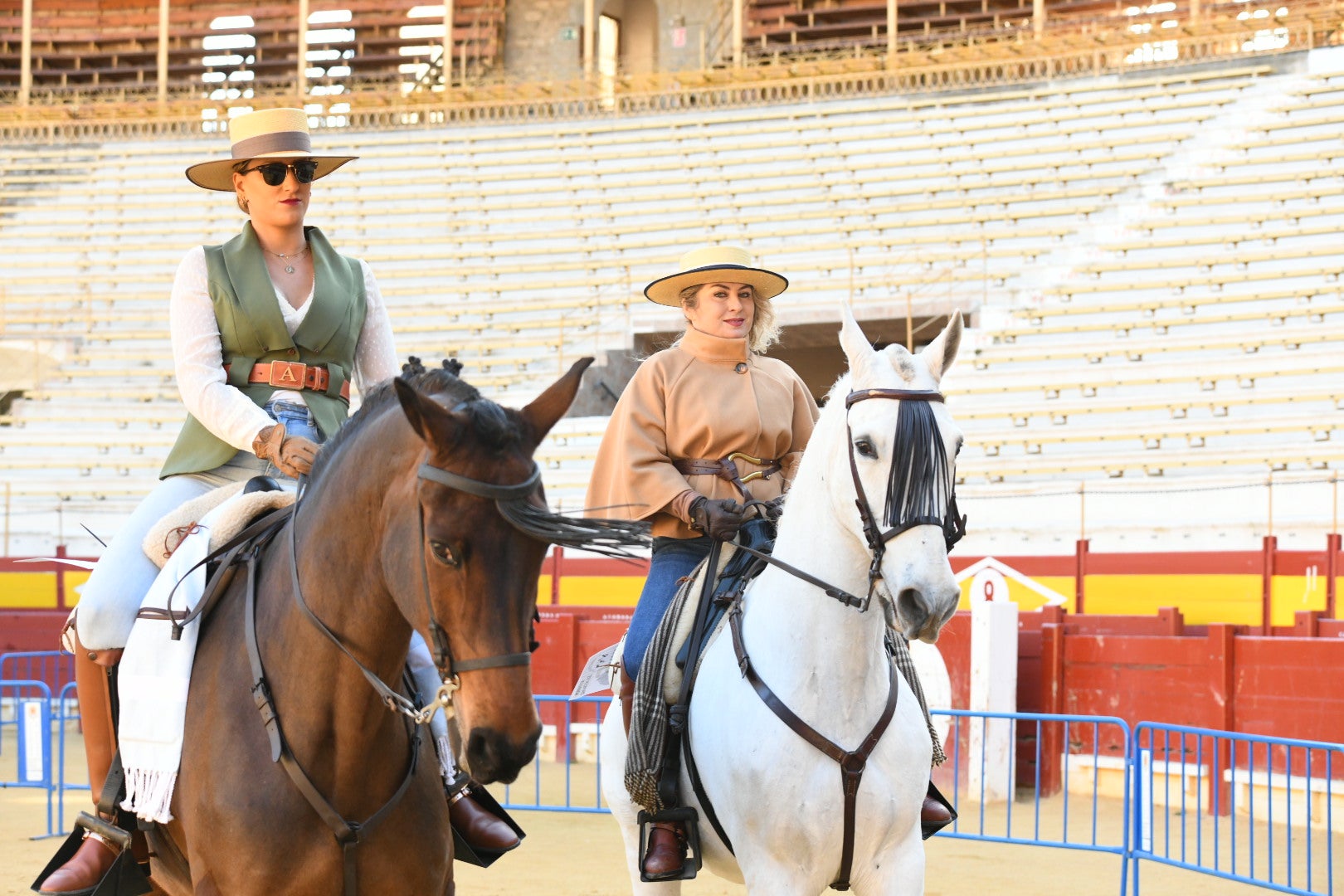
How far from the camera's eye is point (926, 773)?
2.96 meters

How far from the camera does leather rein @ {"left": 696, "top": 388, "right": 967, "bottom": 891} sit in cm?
259

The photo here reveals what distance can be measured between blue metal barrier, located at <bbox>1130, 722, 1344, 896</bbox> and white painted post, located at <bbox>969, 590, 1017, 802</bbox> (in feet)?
2.35

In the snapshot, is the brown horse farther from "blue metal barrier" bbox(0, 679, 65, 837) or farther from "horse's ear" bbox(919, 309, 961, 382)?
"blue metal barrier" bbox(0, 679, 65, 837)

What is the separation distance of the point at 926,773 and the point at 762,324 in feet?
3.81

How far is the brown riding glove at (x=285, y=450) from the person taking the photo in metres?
2.56

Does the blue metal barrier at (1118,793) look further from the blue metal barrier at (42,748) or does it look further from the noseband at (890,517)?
the noseband at (890,517)

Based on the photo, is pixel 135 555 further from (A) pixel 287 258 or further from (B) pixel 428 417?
(B) pixel 428 417

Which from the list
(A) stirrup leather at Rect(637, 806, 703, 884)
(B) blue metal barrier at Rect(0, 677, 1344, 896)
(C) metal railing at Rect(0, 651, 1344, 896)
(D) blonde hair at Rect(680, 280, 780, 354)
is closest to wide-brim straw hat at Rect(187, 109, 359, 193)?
(D) blonde hair at Rect(680, 280, 780, 354)

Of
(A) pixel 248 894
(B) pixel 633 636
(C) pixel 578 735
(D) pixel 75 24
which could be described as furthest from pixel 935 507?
(D) pixel 75 24

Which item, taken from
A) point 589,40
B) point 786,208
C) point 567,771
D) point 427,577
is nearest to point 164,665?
point 427,577

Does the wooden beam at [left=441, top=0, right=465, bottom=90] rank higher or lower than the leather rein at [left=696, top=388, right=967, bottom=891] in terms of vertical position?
higher

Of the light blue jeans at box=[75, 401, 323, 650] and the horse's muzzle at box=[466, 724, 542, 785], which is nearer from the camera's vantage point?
the horse's muzzle at box=[466, 724, 542, 785]

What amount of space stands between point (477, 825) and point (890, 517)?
0.92m

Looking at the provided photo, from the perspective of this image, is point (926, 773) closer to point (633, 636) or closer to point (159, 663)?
point (633, 636)
